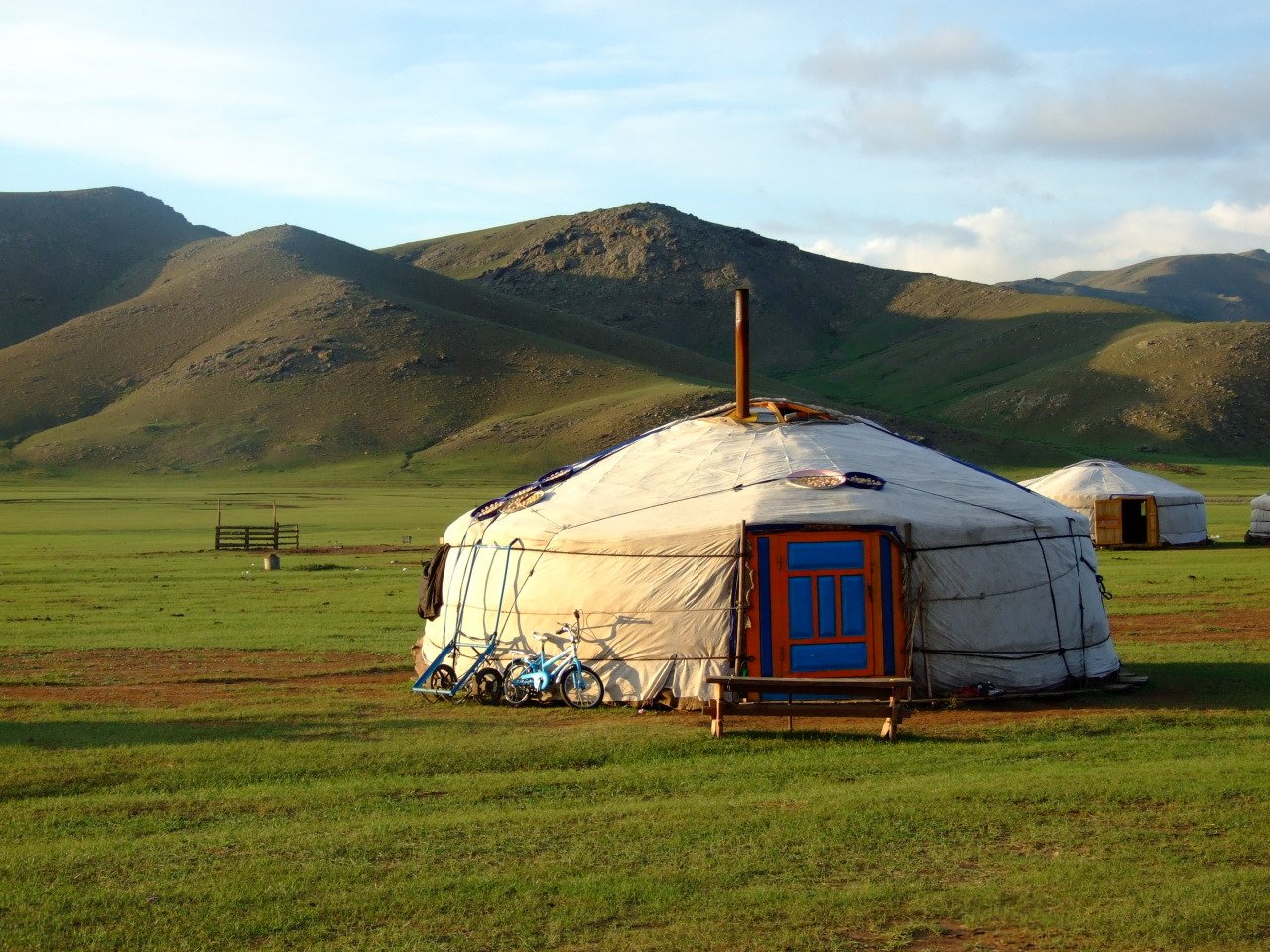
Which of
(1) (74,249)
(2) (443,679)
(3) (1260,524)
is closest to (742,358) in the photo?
(2) (443,679)

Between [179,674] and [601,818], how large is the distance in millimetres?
8175

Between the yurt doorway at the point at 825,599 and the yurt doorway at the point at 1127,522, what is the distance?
916 inches

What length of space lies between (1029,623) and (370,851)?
7.53 metres

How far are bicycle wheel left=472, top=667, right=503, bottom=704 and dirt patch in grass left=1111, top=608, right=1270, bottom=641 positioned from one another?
8463 millimetres

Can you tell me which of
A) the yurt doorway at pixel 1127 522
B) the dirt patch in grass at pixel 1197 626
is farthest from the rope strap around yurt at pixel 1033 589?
the yurt doorway at pixel 1127 522

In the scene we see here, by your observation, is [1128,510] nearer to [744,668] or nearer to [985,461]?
[744,668]

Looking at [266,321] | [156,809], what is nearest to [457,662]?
[156,809]

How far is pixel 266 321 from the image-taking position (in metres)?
116

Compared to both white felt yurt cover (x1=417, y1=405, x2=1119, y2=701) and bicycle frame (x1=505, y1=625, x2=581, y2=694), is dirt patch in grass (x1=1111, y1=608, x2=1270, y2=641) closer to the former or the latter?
white felt yurt cover (x1=417, y1=405, x2=1119, y2=701)

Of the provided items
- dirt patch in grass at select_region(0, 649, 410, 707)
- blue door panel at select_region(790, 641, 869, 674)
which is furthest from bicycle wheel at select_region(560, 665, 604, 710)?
dirt patch in grass at select_region(0, 649, 410, 707)

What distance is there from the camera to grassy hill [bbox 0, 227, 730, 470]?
92.2 meters

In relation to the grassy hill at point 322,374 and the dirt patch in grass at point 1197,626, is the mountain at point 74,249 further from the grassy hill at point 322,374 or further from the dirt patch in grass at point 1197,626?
the dirt patch in grass at point 1197,626

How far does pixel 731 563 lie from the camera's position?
40.6 feet

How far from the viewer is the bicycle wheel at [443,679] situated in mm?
13422
